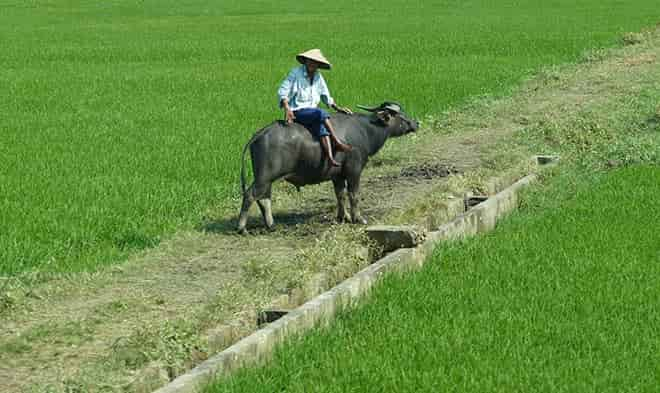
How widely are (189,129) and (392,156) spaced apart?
297 centimetres

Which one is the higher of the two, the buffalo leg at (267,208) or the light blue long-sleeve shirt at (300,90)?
the light blue long-sleeve shirt at (300,90)

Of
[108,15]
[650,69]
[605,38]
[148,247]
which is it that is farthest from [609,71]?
[108,15]

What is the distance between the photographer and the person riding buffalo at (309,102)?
9961mm

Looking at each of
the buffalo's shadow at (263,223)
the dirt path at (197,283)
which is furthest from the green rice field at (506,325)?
the buffalo's shadow at (263,223)

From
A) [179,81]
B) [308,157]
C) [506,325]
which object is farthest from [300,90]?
[179,81]

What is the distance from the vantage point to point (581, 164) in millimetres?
12539

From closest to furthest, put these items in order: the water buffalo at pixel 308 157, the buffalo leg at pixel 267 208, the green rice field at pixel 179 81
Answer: the water buffalo at pixel 308 157 → the buffalo leg at pixel 267 208 → the green rice field at pixel 179 81

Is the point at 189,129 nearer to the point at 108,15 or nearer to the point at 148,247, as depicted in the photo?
the point at 148,247

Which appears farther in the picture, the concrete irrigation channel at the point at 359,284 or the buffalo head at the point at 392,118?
the buffalo head at the point at 392,118

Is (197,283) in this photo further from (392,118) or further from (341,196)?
(392,118)

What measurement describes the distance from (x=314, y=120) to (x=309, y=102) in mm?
169

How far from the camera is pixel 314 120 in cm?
1002

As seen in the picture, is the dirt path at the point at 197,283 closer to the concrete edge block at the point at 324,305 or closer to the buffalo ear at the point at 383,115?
the concrete edge block at the point at 324,305

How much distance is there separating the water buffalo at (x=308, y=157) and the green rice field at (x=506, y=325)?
63.3 inches
